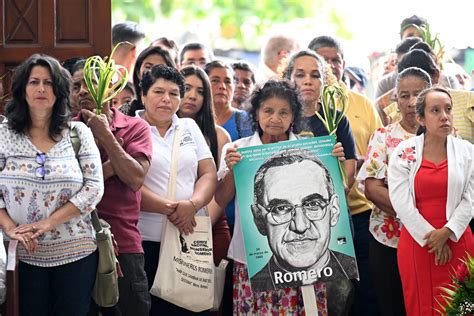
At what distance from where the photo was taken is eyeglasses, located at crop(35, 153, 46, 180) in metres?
6.40

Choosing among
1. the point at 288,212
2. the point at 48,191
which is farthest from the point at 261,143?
the point at 48,191

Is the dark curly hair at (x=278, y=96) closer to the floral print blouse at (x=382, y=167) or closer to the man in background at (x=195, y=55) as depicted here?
the floral print blouse at (x=382, y=167)

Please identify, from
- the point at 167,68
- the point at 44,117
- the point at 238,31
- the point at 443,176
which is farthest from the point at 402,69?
the point at 238,31

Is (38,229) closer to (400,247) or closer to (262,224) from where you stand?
(262,224)

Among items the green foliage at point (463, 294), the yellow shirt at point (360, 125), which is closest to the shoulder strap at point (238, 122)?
the yellow shirt at point (360, 125)

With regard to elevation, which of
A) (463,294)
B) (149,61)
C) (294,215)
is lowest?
(463,294)

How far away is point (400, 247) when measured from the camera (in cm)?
743

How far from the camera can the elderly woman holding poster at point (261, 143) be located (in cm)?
719

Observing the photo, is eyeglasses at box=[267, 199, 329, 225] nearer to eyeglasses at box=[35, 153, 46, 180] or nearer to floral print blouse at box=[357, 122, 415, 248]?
floral print blouse at box=[357, 122, 415, 248]

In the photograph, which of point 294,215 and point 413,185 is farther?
point 413,185

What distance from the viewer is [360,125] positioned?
27.7 ft

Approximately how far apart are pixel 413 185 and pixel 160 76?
1.70 metres

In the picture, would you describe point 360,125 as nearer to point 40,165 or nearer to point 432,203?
point 432,203

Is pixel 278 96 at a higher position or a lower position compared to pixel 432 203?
higher
